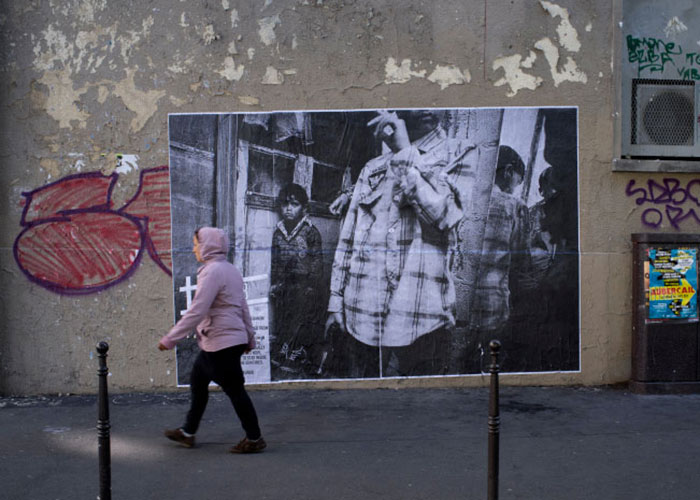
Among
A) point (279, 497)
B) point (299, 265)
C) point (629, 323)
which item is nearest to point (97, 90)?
point (299, 265)

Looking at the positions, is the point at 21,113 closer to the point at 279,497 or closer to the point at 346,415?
the point at 346,415

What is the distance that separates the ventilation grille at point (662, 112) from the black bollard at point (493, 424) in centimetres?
489

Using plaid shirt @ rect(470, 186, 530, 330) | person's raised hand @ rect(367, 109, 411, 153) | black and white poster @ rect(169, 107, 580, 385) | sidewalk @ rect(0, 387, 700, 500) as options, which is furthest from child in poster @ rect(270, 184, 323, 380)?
plaid shirt @ rect(470, 186, 530, 330)

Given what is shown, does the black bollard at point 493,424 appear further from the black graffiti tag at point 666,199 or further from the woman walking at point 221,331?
the black graffiti tag at point 666,199

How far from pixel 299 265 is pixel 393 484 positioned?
10.1 feet

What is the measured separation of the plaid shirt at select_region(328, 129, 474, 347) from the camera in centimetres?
736

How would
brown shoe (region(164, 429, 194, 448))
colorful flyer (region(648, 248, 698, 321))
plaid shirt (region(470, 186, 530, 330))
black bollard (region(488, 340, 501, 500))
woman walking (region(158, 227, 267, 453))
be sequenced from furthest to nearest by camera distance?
1. plaid shirt (region(470, 186, 530, 330))
2. colorful flyer (region(648, 248, 698, 321))
3. brown shoe (region(164, 429, 194, 448))
4. woman walking (region(158, 227, 267, 453))
5. black bollard (region(488, 340, 501, 500))

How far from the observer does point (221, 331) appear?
5305 mm

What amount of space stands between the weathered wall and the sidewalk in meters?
0.75

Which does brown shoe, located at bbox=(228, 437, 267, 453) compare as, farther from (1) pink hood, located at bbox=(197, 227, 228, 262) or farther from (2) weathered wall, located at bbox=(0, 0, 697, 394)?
(2) weathered wall, located at bbox=(0, 0, 697, 394)

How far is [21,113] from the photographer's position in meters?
7.23

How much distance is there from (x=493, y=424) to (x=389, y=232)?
364cm

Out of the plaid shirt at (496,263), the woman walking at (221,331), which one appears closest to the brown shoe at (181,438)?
the woman walking at (221,331)

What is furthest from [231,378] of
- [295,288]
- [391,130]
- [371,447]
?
[391,130]
